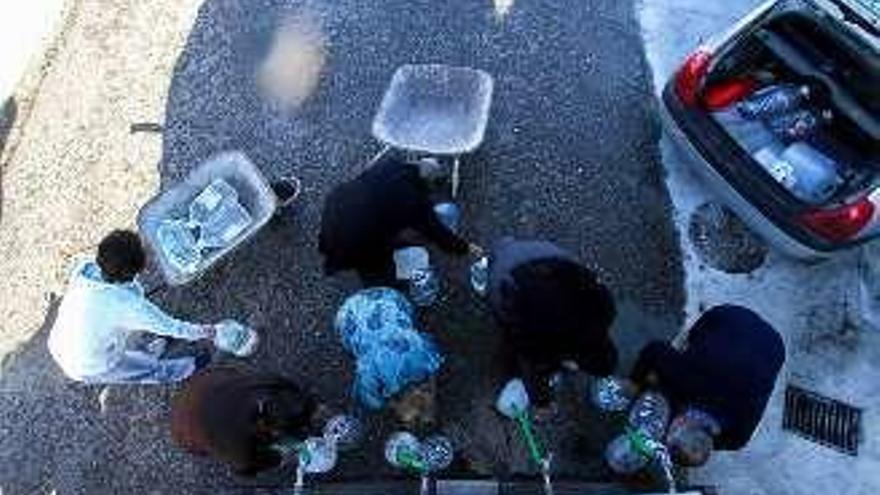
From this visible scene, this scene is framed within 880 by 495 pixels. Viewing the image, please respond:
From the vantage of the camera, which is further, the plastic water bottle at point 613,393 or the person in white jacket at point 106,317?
the plastic water bottle at point 613,393

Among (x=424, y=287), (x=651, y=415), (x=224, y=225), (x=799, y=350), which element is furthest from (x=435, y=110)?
(x=799, y=350)

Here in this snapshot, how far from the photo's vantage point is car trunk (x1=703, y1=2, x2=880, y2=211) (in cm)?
773

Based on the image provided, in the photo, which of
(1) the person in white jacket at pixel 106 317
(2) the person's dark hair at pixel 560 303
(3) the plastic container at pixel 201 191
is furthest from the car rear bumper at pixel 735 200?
(1) the person in white jacket at pixel 106 317

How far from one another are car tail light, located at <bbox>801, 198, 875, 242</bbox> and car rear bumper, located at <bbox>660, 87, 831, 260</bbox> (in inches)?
7.4

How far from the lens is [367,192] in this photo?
22.5 ft

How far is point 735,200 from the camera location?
7977mm

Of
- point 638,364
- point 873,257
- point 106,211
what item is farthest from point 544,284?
point 106,211

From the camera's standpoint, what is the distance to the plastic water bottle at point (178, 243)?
795 cm

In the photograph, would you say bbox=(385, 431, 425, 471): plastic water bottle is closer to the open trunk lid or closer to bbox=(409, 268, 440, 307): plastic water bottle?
bbox=(409, 268, 440, 307): plastic water bottle

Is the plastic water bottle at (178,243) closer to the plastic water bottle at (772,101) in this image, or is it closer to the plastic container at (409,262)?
the plastic container at (409,262)

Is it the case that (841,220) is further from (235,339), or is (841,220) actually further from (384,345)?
(235,339)

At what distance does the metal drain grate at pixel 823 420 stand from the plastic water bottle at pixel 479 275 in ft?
7.06

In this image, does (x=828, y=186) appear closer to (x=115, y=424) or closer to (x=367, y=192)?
(x=367, y=192)

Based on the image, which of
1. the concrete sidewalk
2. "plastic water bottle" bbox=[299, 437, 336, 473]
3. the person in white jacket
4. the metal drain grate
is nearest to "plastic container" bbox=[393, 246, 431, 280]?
"plastic water bottle" bbox=[299, 437, 336, 473]
